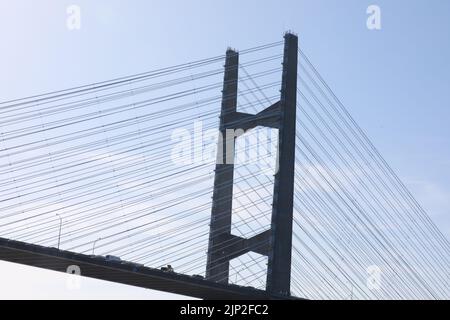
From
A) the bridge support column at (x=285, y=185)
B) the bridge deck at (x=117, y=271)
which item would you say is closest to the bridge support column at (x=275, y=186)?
the bridge support column at (x=285, y=185)

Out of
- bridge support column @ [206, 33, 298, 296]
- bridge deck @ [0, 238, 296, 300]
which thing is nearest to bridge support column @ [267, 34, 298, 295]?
bridge support column @ [206, 33, 298, 296]

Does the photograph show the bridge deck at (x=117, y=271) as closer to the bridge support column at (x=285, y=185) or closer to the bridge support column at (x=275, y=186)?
the bridge support column at (x=275, y=186)

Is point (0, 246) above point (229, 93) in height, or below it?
below

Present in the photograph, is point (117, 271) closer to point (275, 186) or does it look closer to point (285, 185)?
point (275, 186)

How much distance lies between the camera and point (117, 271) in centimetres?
4434

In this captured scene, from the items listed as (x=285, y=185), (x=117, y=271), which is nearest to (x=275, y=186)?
(x=285, y=185)

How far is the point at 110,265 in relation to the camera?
43.8 m

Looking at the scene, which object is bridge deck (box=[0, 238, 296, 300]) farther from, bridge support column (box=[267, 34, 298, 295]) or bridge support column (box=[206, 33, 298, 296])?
bridge support column (box=[267, 34, 298, 295])
